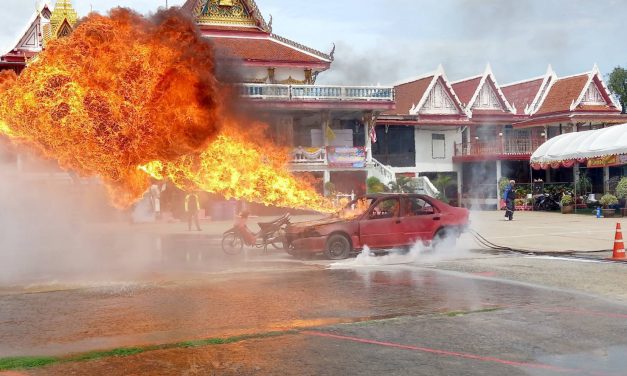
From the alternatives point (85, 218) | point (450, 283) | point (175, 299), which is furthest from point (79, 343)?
point (85, 218)

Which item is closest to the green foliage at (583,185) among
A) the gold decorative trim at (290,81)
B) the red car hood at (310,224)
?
the gold decorative trim at (290,81)

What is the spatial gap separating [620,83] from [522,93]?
79.3ft

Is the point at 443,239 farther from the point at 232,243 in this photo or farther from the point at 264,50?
the point at 264,50

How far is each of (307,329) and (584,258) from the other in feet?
27.5

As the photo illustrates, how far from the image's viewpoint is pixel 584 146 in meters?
27.5

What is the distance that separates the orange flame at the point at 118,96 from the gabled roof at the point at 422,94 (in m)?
23.7

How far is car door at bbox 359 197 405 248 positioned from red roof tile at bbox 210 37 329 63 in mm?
18287

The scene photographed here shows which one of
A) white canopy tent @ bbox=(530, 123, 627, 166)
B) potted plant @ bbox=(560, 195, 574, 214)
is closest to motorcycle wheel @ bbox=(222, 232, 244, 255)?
white canopy tent @ bbox=(530, 123, 627, 166)

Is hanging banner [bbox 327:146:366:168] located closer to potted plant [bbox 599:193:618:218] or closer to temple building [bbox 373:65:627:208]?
temple building [bbox 373:65:627:208]

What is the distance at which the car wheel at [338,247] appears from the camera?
13.0 m

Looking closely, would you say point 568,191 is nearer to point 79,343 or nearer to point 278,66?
point 278,66

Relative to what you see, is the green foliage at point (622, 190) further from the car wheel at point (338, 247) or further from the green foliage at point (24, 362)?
the green foliage at point (24, 362)

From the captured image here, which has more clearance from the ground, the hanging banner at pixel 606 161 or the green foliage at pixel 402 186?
the hanging banner at pixel 606 161

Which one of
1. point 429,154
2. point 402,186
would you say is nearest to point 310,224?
point 402,186
